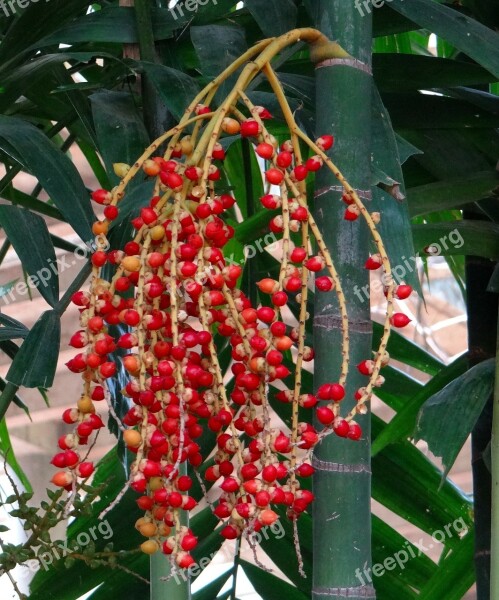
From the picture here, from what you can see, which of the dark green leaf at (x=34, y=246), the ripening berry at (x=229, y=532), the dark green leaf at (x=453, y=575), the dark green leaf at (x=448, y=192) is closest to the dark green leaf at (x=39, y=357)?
the dark green leaf at (x=34, y=246)

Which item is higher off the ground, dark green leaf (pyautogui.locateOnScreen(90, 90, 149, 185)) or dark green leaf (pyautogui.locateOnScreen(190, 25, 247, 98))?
dark green leaf (pyautogui.locateOnScreen(190, 25, 247, 98))

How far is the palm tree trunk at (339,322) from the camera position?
0.41m

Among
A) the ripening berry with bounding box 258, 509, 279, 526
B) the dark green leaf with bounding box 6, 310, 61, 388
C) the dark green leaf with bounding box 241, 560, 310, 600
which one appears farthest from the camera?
the dark green leaf with bounding box 241, 560, 310, 600

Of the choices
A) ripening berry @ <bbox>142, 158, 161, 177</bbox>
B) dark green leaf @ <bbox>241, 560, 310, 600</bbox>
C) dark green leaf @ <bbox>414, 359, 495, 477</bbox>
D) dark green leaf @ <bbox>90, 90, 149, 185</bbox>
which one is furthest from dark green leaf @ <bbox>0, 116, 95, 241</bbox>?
dark green leaf @ <bbox>241, 560, 310, 600</bbox>

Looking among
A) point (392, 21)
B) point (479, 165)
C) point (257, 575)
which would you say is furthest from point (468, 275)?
point (257, 575)

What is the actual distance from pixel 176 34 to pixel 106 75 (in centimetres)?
9

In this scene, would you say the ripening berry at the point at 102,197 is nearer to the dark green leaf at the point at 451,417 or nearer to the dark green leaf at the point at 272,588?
the dark green leaf at the point at 451,417

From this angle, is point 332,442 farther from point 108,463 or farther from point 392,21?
point 108,463

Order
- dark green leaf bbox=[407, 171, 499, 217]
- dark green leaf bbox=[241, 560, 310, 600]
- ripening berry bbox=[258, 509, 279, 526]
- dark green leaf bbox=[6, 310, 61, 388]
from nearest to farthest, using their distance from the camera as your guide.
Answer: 1. ripening berry bbox=[258, 509, 279, 526]
2. dark green leaf bbox=[6, 310, 61, 388]
3. dark green leaf bbox=[407, 171, 499, 217]
4. dark green leaf bbox=[241, 560, 310, 600]

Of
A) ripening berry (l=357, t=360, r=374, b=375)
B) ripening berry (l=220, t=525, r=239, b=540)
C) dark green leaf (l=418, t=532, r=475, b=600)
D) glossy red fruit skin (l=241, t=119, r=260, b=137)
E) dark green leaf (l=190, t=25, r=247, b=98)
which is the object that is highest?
dark green leaf (l=190, t=25, r=247, b=98)

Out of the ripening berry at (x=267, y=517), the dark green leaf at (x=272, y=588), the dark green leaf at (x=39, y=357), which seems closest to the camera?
the ripening berry at (x=267, y=517)

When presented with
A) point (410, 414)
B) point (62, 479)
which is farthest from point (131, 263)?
point (410, 414)

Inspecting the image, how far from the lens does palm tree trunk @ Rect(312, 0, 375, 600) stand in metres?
0.41

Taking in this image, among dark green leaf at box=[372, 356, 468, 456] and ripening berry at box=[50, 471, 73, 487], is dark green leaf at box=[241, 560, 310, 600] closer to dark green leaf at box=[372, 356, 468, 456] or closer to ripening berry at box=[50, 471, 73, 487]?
dark green leaf at box=[372, 356, 468, 456]
